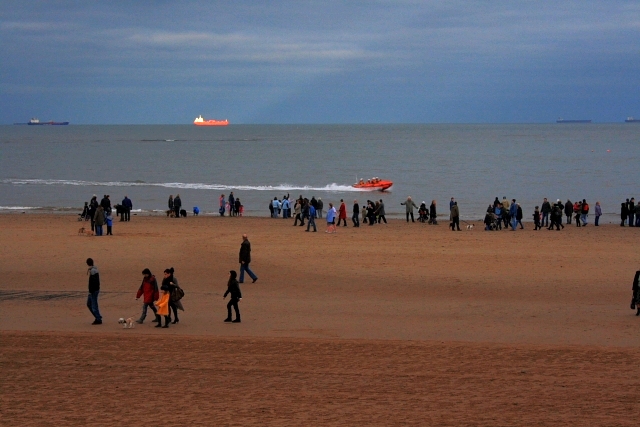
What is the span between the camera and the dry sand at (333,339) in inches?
408

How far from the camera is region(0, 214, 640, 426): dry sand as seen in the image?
34.0ft

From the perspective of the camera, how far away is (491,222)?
101 feet

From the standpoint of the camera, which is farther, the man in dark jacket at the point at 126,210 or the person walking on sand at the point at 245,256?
the man in dark jacket at the point at 126,210

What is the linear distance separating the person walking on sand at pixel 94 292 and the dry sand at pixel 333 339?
343mm

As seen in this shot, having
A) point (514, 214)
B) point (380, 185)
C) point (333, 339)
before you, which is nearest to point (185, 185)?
point (380, 185)

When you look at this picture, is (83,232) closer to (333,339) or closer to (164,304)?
(164,304)

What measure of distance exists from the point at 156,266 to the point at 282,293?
16.3ft

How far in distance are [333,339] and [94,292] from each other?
4522mm

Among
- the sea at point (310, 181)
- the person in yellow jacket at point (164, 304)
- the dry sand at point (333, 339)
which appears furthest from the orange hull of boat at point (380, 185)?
the person in yellow jacket at point (164, 304)

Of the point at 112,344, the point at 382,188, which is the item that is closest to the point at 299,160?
the point at 382,188

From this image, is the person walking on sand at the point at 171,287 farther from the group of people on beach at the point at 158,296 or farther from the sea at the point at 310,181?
the sea at the point at 310,181

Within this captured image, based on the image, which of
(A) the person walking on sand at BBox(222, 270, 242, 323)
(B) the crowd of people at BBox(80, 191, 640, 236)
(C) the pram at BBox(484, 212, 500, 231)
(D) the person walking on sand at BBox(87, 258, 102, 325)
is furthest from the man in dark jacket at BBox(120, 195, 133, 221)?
(A) the person walking on sand at BBox(222, 270, 242, 323)

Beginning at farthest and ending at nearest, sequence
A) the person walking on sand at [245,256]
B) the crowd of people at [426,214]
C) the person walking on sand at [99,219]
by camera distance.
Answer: the crowd of people at [426,214]
the person walking on sand at [99,219]
the person walking on sand at [245,256]

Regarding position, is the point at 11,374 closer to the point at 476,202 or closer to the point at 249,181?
the point at 476,202
